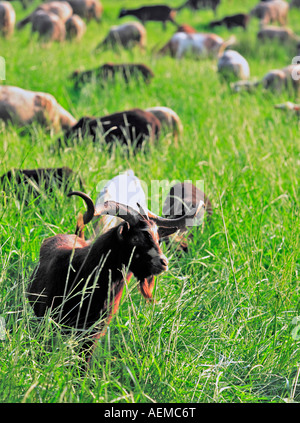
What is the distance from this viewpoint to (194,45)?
13078 millimetres

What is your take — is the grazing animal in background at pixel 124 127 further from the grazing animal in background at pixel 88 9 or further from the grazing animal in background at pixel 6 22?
the grazing animal in background at pixel 88 9

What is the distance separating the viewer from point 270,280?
325 centimetres

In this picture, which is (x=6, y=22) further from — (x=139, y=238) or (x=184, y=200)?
(x=139, y=238)

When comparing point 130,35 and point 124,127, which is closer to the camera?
point 124,127

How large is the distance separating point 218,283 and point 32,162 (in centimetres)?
205

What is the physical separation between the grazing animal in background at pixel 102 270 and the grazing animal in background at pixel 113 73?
5809 millimetres

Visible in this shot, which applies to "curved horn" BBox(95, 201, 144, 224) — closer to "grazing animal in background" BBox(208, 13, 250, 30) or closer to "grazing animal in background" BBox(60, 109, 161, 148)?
"grazing animal in background" BBox(60, 109, 161, 148)

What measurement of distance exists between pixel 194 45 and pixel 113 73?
495 cm

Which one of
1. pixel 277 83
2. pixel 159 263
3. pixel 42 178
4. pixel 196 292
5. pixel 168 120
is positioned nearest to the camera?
pixel 159 263

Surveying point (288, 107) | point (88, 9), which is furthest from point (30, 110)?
point (88, 9)

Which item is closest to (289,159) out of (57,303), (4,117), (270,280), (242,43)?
(270,280)

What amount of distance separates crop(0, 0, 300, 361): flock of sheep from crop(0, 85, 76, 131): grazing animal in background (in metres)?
0.01

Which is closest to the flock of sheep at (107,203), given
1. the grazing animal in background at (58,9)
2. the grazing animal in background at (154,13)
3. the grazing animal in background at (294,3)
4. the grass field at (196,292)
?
the grass field at (196,292)

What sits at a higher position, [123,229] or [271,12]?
[271,12]
